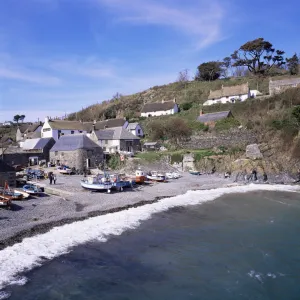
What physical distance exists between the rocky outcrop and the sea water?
18306 mm

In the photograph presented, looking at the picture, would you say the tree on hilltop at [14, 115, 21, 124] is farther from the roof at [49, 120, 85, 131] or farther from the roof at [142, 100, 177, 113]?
the roof at [49, 120, 85, 131]

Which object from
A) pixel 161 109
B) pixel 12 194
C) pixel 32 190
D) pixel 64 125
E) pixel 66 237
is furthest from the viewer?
pixel 161 109

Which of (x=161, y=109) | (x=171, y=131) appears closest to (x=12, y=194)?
(x=171, y=131)

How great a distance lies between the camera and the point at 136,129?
61.5m

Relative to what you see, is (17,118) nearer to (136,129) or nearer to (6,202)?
(136,129)

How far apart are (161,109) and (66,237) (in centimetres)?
5830

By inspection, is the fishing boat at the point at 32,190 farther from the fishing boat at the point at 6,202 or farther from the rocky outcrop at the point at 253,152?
the rocky outcrop at the point at 253,152

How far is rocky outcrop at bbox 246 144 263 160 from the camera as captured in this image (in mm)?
41250

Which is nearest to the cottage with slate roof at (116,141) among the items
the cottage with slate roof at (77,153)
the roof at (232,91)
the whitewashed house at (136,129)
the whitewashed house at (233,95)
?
the cottage with slate roof at (77,153)

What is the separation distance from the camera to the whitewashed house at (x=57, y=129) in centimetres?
5503

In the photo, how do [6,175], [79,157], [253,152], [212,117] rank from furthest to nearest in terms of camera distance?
[212,117] → [79,157] → [253,152] → [6,175]

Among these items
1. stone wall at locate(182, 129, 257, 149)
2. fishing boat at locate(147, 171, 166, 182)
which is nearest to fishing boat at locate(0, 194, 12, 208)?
fishing boat at locate(147, 171, 166, 182)

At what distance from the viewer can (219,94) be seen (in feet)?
231

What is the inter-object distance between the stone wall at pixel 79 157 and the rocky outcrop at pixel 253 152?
20.5m
